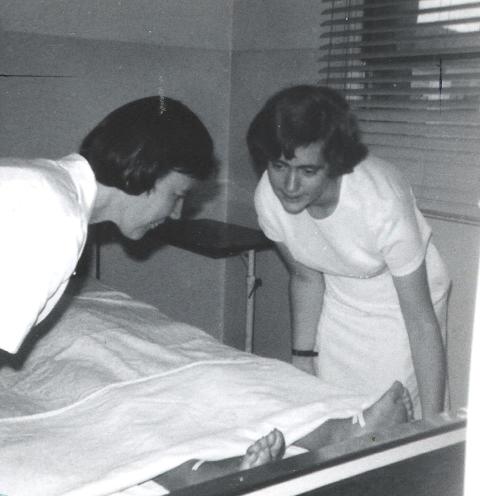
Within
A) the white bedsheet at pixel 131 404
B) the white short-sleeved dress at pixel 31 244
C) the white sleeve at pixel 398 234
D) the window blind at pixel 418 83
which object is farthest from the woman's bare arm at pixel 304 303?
the white short-sleeved dress at pixel 31 244

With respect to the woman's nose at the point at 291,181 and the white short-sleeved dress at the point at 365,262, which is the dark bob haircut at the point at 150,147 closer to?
the woman's nose at the point at 291,181

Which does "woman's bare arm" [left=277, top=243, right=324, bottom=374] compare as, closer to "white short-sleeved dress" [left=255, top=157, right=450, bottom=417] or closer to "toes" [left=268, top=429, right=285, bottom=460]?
"white short-sleeved dress" [left=255, top=157, right=450, bottom=417]

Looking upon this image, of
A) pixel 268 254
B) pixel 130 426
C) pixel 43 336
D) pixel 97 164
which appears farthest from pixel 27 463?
pixel 268 254

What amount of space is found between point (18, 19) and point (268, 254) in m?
1.45

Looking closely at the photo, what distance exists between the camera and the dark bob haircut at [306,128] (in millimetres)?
1566

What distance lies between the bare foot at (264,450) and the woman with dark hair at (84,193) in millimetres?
447

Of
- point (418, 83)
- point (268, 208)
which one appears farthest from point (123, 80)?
point (268, 208)

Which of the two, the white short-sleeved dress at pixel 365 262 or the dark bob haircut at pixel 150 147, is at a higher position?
the dark bob haircut at pixel 150 147

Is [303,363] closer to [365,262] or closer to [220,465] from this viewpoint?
[365,262]

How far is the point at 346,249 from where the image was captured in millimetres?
1751

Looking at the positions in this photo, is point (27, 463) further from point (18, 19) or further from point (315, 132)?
point (18, 19)

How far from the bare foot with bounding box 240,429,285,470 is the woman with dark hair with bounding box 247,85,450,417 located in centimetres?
44

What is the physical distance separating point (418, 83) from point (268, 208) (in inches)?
38.8

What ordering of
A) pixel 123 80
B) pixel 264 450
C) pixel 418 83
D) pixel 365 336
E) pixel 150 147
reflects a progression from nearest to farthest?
pixel 264 450 → pixel 150 147 → pixel 365 336 → pixel 418 83 → pixel 123 80
